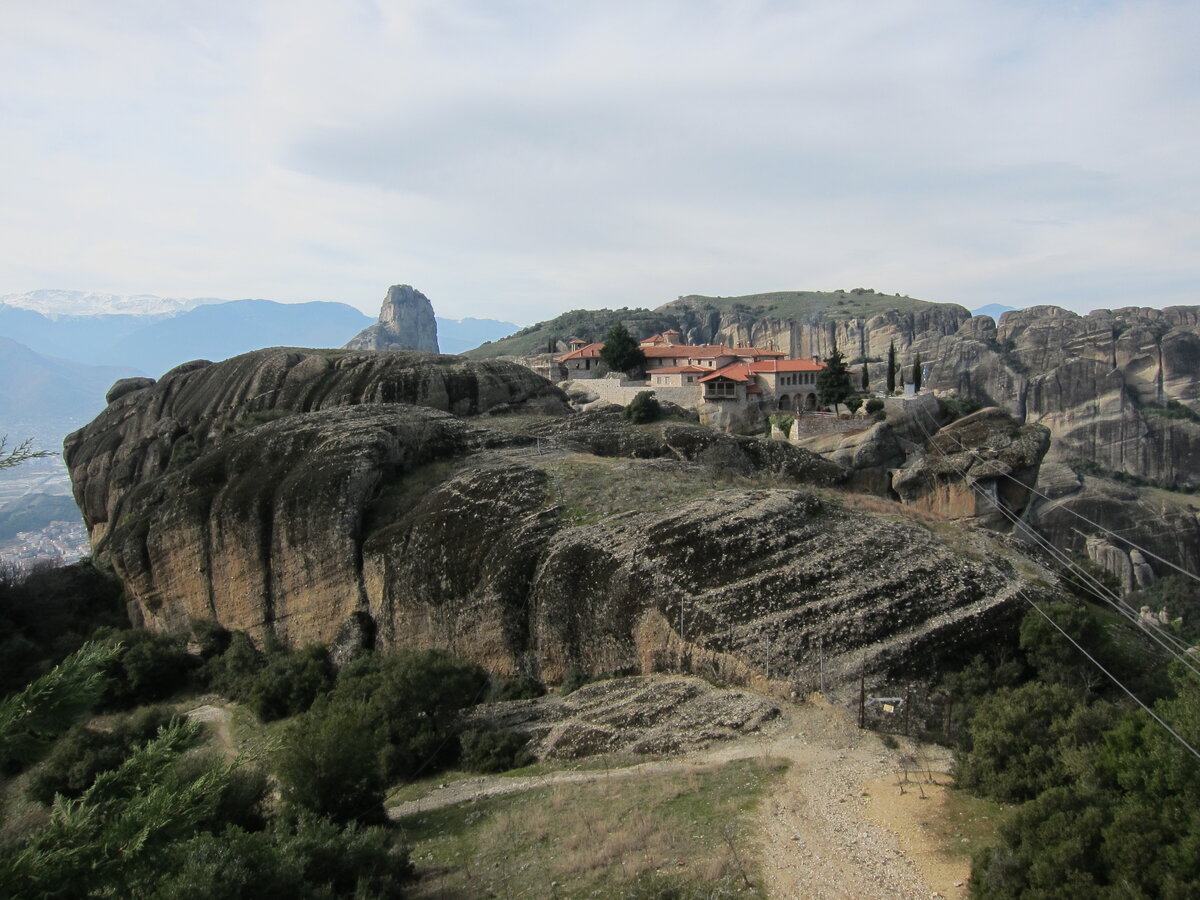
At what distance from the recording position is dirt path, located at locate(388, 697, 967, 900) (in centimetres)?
1241

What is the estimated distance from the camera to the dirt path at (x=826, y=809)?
40.7 feet

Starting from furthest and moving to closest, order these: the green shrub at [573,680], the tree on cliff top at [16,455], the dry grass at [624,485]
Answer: the dry grass at [624,485]
the green shrub at [573,680]
the tree on cliff top at [16,455]

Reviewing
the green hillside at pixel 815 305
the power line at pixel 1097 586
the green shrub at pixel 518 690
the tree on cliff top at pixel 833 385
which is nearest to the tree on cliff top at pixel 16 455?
the green shrub at pixel 518 690

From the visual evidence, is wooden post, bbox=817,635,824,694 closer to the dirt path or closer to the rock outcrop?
the dirt path

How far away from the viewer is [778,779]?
1612 cm

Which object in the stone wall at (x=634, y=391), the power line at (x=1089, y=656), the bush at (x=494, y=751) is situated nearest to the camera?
the power line at (x=1089, y=656)

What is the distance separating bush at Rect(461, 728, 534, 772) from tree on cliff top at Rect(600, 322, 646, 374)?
4969cm

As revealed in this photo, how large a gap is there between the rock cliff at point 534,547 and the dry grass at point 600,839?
4.80 m

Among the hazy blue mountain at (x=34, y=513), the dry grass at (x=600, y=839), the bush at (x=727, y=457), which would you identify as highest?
the bush at (x=727, y=457)

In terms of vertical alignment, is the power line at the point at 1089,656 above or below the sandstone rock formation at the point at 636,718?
above

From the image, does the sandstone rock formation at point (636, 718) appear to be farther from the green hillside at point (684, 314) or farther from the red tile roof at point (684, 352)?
the green hillside at point (684, 314)

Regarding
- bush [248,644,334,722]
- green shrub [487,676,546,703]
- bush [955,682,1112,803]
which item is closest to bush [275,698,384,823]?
green shrub [487,676,546,703]

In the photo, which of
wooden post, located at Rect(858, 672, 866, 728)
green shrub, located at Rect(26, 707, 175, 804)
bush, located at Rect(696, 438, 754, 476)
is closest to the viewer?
wooden post, located at Rect(858, 672, 866, 728)

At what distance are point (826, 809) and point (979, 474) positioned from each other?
78.5 ft
